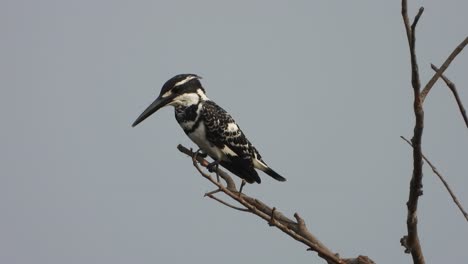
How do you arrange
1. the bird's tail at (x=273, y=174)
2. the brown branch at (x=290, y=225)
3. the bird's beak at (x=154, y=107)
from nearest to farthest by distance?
the brown branch at (x=290, y=225) → the bird's beak at (x=154, y=107) → the bird's tail at (x=273, y=174)

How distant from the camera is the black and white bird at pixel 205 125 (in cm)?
851

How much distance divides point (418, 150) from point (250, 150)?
19.8 feet

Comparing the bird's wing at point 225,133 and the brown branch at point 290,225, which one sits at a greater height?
the bird's wing at point 225,133

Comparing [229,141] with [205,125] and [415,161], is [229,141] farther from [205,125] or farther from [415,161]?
[415,161]

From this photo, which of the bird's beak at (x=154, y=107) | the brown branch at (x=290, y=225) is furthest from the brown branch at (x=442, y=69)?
the bird's beak at (x=154, y=107)

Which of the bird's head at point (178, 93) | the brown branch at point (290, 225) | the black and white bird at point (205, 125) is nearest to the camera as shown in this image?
the brown branch at point (290, 225)

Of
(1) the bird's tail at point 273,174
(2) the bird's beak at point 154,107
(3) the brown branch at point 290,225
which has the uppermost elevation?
(2) the bird's beak at point 154,107

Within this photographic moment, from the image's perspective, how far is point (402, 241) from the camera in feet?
11.2

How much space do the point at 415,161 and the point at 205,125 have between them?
5722 millimetres

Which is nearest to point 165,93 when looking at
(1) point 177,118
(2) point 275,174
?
(1) point 177,118

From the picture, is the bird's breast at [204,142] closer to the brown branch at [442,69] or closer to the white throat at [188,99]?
the white throat at [188,99]

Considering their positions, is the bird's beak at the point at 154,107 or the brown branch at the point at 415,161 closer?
the brown branch at the point at 415,161

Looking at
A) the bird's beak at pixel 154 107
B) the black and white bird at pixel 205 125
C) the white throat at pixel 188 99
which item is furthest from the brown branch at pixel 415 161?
the white throat at pixel 188 99

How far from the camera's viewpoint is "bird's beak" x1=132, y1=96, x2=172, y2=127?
816 centimetres
